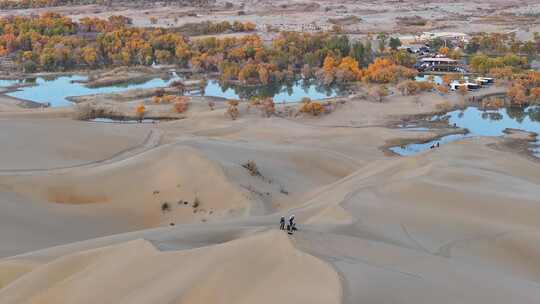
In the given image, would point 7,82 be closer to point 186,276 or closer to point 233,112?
point 233,112

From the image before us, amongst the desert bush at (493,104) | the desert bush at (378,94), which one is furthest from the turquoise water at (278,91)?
the desert bush at (493,104)

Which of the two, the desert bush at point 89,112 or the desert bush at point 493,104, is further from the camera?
the desert bush at point 493,104

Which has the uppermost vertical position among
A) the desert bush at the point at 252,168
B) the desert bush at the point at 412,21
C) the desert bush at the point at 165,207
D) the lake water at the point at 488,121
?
the desert bush at the point at 412,21

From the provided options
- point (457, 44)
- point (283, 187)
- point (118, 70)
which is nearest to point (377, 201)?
point (283, 187)

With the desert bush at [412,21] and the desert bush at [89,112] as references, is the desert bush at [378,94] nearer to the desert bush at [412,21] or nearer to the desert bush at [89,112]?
the desert bush at [89,112]

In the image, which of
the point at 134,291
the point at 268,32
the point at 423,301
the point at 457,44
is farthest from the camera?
the point at 268,32

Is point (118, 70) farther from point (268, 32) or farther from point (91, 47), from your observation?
point (268, 32)

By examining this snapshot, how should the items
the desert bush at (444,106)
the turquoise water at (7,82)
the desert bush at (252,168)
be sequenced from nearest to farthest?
the desert bush at (252,168), the desert bush at (444,106), the turquoise water at (7,82)
